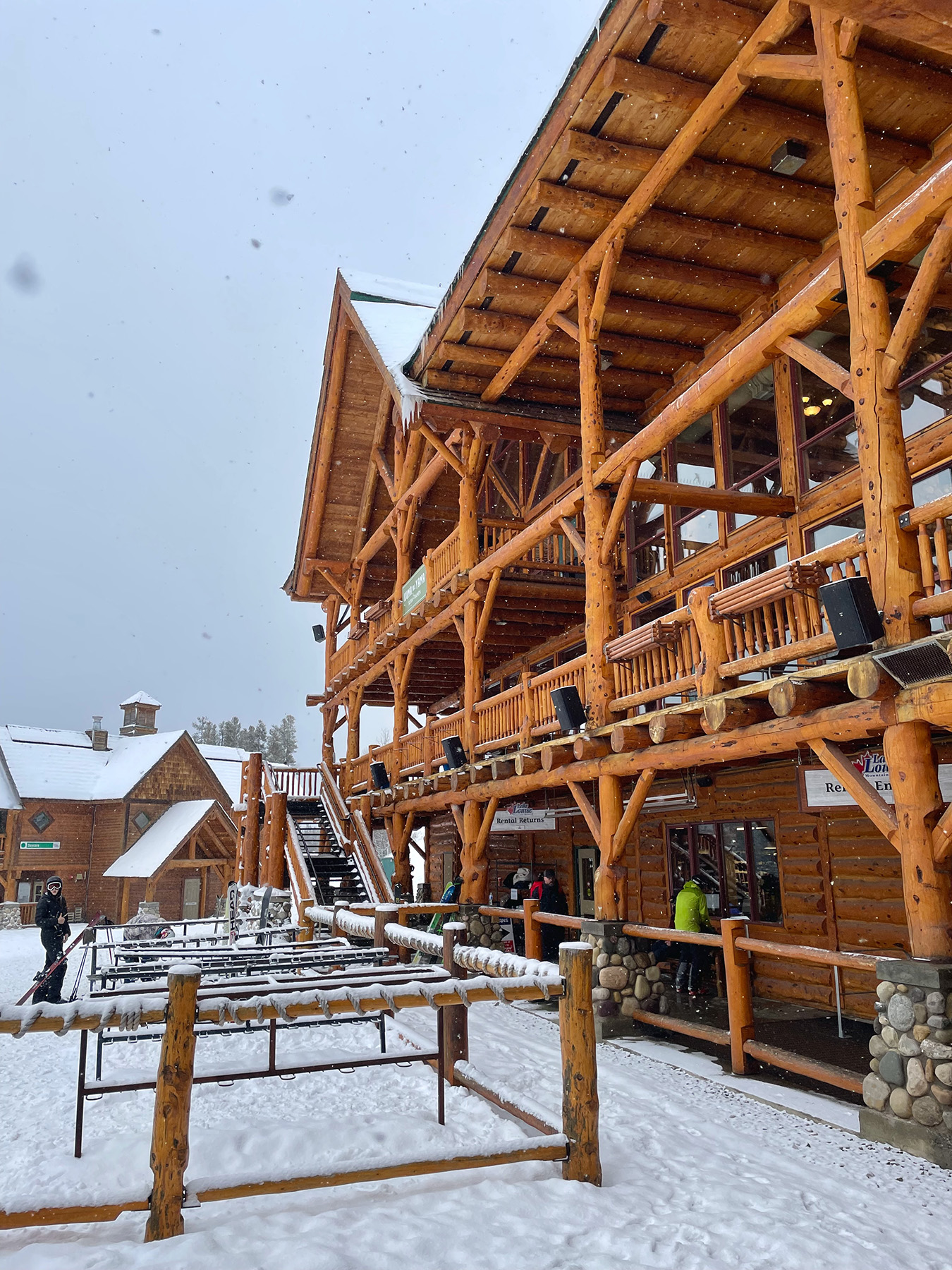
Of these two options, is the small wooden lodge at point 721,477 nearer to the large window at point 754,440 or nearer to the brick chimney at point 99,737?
the large window at point 754,440

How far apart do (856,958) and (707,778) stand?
267 inches

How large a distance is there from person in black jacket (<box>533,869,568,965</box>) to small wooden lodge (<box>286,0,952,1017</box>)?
0.91 metres

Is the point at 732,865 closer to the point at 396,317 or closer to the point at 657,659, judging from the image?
the point at 657,659

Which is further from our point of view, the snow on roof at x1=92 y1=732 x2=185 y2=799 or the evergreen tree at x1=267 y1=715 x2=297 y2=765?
the evergreen tree at x1=267 y1=715 x2=297 y2=765

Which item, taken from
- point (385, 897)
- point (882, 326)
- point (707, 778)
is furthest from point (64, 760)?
point (882, 326)

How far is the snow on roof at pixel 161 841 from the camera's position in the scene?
121 feet

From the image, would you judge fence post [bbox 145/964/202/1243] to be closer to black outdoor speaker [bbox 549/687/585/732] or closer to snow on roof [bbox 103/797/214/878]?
black outdoor speaker [bbox 549/687/585/732]

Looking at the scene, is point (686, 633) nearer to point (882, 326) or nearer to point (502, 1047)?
point (882, 326)

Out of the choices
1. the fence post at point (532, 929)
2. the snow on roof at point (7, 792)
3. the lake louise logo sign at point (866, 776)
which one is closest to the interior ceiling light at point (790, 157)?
the lake louise logo sign at point (866, 776)

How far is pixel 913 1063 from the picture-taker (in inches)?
239

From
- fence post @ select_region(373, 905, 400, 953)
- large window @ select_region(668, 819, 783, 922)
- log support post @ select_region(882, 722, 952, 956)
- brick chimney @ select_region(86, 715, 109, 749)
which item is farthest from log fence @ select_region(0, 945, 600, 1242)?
brick chimney @ select_region(86, 715, 109, 749)

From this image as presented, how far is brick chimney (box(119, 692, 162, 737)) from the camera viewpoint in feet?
160

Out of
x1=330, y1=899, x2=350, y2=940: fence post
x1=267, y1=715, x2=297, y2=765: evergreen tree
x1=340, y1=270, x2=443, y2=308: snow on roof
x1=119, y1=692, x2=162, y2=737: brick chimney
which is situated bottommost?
x1=330, y1=899, x2=350, y2=940: fence post

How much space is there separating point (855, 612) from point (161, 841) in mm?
36289
